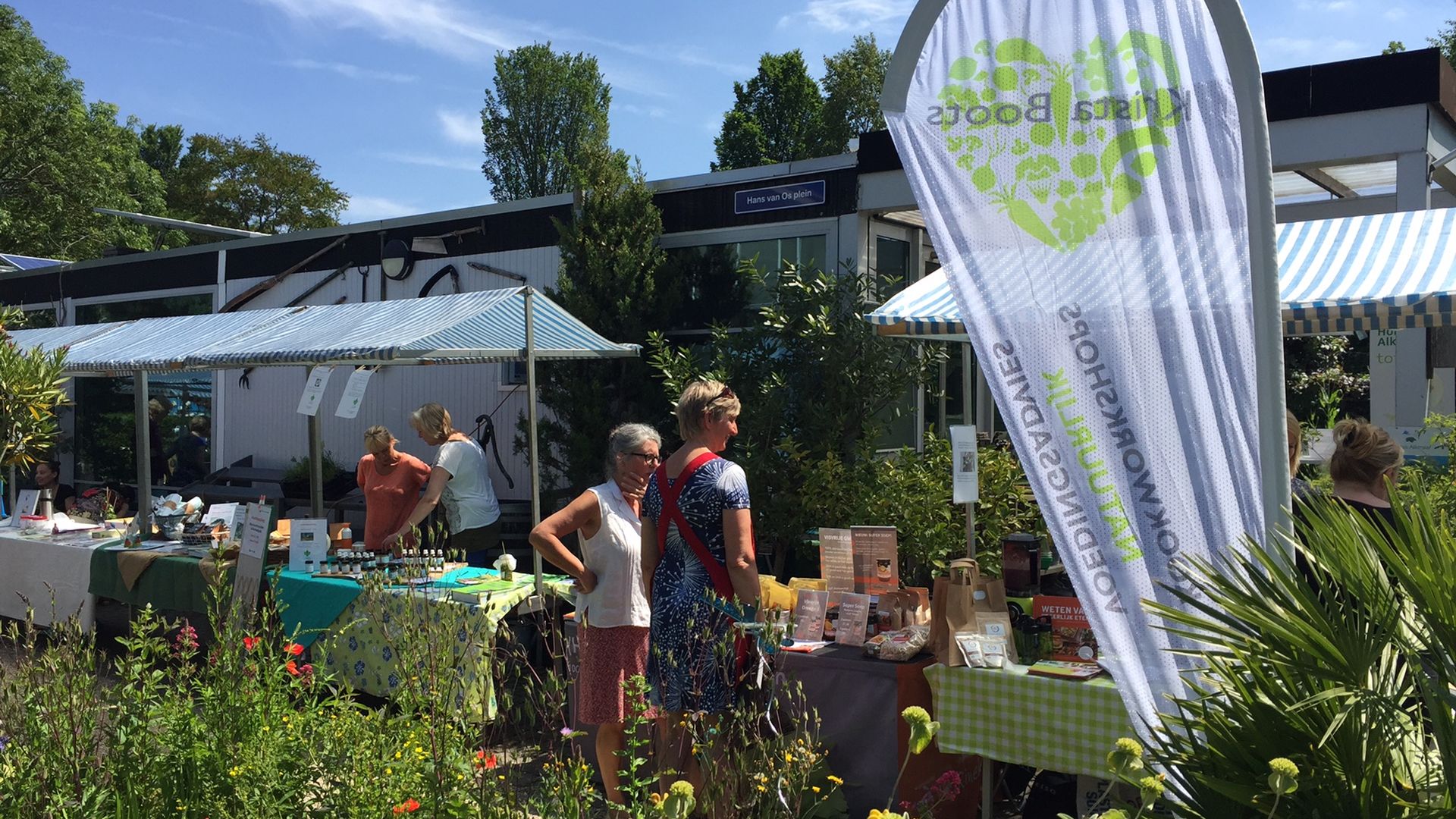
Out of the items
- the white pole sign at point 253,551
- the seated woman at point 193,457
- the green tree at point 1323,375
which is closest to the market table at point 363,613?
the white pole sign at point 253,551

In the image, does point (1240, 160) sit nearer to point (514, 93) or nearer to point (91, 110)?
point (91, 110)

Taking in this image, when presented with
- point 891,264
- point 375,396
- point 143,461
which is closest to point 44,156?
point 375,396

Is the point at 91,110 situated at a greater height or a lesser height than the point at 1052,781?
greater

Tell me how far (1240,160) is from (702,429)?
185 centimetres

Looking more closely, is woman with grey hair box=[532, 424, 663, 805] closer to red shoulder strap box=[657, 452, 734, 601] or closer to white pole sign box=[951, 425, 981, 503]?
red shoulder strap box=[657, 452, 734, 601]

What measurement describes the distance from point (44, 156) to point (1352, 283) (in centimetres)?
2493

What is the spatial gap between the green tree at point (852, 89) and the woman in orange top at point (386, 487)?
1386 inches

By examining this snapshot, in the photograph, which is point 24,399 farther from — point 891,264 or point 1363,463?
point 891,264

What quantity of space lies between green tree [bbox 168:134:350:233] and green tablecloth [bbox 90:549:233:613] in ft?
106

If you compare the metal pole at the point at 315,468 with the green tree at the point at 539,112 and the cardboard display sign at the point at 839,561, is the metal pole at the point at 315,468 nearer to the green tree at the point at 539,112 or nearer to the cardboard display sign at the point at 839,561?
the cardboard display sign at the point at 839,561

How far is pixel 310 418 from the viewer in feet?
24.5

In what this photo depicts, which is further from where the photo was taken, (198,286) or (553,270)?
(198,286)

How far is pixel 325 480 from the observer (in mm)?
11797

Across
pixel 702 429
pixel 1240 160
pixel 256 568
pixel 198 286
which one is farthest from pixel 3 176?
pixel 1240 160
